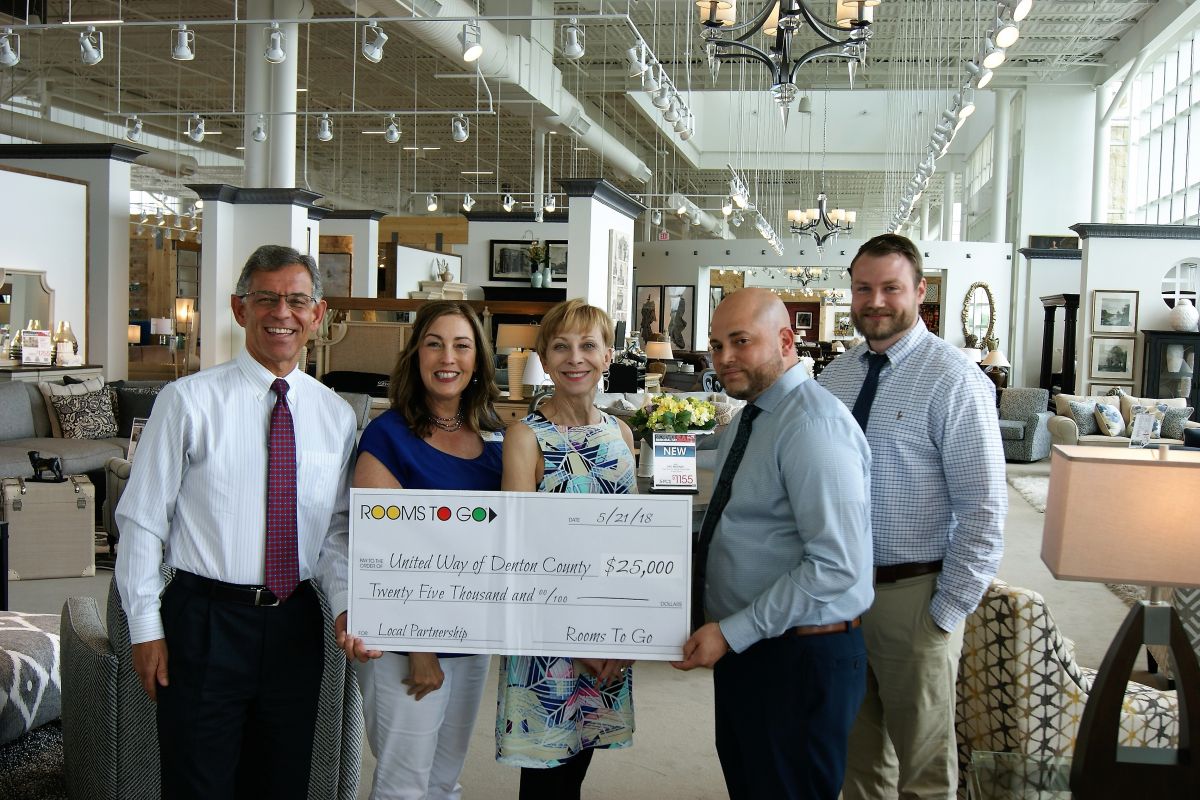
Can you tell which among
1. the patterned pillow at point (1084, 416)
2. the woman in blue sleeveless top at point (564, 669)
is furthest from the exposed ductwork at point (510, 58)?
the woman in blue sleeveless top at point (564, 669)

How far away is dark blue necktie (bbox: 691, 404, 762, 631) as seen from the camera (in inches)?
87.6

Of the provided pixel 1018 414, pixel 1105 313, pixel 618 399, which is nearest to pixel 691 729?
pixel 618 399

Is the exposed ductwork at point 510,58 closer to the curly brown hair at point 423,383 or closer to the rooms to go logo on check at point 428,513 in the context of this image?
the curly brown hair at point 423,383

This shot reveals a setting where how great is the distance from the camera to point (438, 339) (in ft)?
7.89

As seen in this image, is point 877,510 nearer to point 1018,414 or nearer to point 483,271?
point 1018,414

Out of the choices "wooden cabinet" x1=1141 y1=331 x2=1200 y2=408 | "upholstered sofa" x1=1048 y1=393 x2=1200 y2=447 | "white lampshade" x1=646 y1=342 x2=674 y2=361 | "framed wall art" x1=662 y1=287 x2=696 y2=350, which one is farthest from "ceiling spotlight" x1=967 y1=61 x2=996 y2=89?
"framed wall art" x1=662 y1=287 x2=696 y2=350

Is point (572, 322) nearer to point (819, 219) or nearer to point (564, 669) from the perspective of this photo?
point (564, 669)

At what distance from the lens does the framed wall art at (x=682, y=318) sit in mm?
28562

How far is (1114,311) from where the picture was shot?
1545 cm

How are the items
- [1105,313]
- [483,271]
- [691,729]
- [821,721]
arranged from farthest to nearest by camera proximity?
1. [483,271]
2. [1105,313]
3. [691,729]
4. [821,721]

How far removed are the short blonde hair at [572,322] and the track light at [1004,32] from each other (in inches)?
255

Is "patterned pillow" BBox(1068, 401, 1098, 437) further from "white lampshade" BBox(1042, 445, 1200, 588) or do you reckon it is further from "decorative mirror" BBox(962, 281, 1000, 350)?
"white lampshade" BBox(1042, 445, 1200, 588)

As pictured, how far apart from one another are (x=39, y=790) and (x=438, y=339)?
2.08 metres

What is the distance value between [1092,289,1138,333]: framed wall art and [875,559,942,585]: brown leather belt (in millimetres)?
14451
